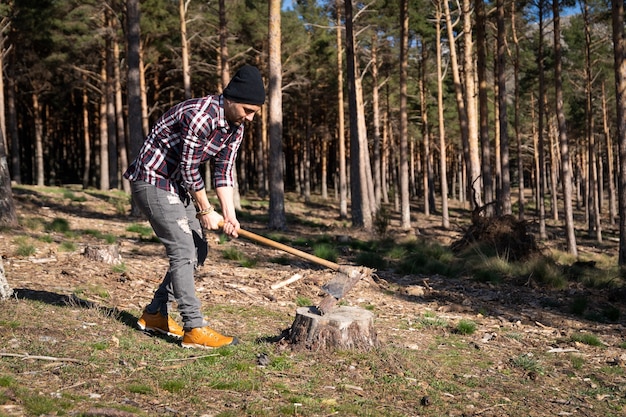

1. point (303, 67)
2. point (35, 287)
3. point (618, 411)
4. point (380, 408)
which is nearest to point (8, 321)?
point (35, 287)

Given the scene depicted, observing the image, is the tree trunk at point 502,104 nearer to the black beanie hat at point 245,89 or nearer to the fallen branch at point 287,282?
the fallen branch at point 287,282

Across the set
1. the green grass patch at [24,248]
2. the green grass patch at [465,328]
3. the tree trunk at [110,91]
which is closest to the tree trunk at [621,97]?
the green grass patch at [465,328]

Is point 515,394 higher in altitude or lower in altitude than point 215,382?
lower

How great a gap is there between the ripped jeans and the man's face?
2.68ft

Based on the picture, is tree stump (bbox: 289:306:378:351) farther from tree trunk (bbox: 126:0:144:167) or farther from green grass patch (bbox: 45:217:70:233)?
tree trunk (bbox: 126:0:144:167)

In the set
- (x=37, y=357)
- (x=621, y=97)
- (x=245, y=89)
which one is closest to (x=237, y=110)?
(x=245, y=89)

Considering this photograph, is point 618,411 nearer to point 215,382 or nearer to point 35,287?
point 215,382

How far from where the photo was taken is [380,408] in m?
4.32

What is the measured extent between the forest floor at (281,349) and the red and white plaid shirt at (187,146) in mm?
1446

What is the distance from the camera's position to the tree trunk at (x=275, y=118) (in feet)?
54.7

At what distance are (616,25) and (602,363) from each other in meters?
11.9

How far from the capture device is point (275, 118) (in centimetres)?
1686

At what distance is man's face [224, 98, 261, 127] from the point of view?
4.76 m

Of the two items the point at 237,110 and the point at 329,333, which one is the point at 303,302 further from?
the point at 237,110
